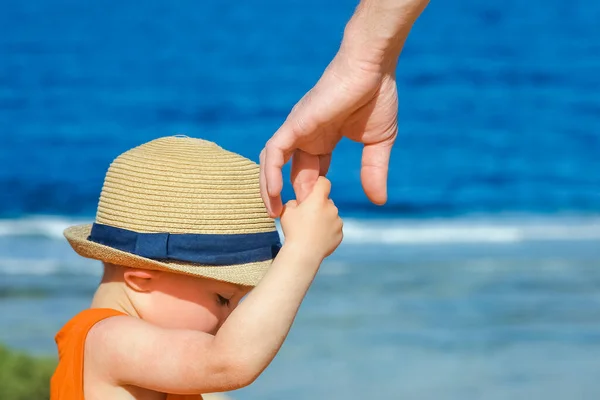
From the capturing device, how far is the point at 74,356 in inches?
110

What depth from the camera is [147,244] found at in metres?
2.72

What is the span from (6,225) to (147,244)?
9.70 meters

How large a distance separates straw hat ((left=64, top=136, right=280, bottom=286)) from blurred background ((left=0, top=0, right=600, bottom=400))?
181 cm

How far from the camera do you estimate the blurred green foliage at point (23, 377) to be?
4333mm

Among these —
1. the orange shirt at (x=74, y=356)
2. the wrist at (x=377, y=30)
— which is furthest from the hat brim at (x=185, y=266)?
the wrist at (x=377, y=30)

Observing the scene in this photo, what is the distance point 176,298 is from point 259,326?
505 mm

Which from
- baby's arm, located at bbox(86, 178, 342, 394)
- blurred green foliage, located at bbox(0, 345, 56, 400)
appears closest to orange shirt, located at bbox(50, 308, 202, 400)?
baby's arm, located at bbox(86, 178, 342, 394)

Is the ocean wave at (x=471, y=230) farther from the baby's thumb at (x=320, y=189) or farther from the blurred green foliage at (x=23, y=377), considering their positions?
the baby's thumb at (x=320, y=189)

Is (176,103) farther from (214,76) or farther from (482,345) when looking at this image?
(482,345)

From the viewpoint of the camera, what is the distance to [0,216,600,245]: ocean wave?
1067cm

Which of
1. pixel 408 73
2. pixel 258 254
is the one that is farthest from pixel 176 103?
pixel 258 254

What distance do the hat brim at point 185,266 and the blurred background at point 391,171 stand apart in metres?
1.78

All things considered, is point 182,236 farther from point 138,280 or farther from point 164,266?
point 138,280

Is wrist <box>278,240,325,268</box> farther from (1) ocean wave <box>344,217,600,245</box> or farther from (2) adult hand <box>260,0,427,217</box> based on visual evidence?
(1) ocean wave <box>344,217,600,245</box>
